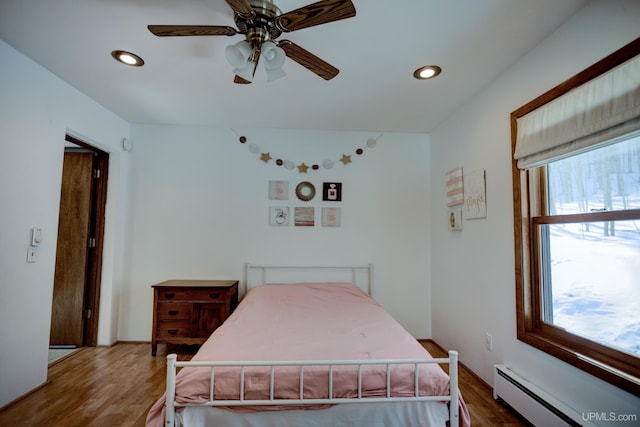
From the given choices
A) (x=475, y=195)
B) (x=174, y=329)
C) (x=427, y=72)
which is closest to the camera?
(x=427, y=72)

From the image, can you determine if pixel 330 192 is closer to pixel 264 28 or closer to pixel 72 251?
pixel 264 28

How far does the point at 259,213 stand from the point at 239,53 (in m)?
2.03

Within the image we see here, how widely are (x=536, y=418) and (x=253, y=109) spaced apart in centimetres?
315

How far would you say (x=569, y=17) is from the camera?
1600mm

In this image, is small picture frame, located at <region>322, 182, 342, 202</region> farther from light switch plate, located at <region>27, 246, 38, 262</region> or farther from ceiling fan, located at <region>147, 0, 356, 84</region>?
light switch plate, located at <region>27, 246, 38, 262</region>

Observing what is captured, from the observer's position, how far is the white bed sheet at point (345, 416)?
1366mm

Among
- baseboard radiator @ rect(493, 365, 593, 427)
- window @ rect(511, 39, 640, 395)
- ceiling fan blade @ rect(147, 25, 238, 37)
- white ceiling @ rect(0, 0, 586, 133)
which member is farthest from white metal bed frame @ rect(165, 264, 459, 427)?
white ceiling @ rect(0, 0, 586, 133)

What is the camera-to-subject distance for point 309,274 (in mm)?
3303

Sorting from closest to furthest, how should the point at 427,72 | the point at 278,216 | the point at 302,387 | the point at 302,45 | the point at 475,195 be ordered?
1. the point at 302,387
2. the point at 302,45
3. the point at 427,72
4. the point at 475,195
5. the point at 278,216

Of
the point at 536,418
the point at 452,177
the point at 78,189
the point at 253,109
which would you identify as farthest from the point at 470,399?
the point at 78,189

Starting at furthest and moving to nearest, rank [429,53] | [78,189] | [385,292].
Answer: [385,292] → [78,189] → [429,53]

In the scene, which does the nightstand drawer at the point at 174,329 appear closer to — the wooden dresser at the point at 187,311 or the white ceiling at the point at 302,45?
the wooden dresser at the point at 187,311

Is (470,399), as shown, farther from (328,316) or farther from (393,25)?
(393,25)

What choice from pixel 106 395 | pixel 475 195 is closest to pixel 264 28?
pixel 475 195
